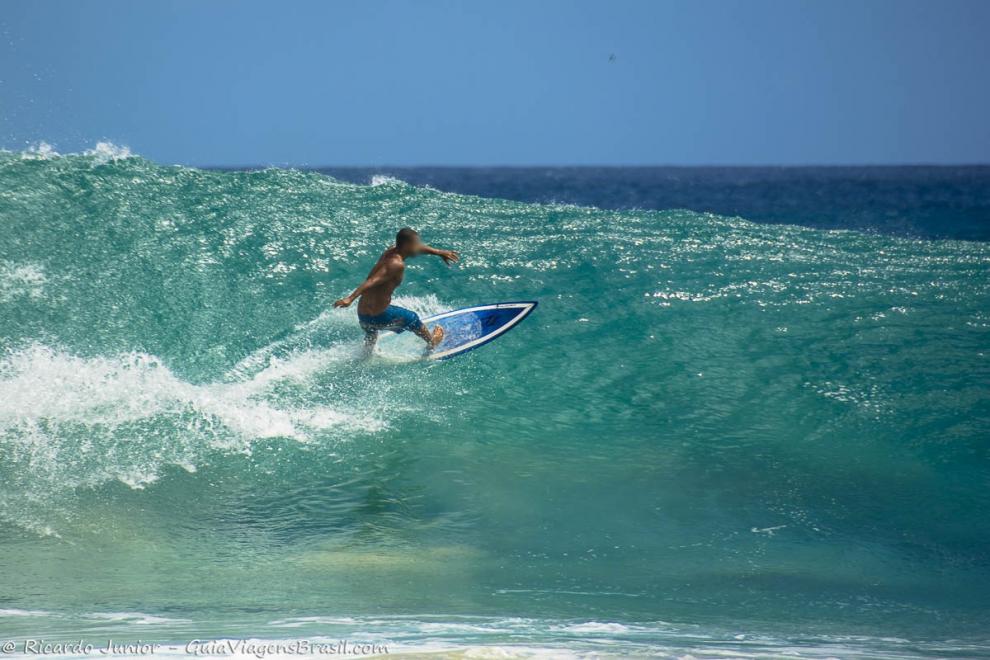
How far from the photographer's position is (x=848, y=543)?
5.91m

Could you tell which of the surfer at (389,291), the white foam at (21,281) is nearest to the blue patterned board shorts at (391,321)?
the surfer at (389,291)

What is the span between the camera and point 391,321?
8.67 metres

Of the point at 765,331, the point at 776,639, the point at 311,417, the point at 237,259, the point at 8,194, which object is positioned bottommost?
the point at 776,639

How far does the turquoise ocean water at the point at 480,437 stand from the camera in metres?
4.83

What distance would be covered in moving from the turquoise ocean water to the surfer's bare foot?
0.28 m

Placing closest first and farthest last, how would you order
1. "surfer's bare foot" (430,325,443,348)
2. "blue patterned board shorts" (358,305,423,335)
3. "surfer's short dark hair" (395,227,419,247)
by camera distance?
"surfer's short dark hair" (395,227,419,247), "blue patterned board shorts" (358,305,423,335), "surfer's bare foot" (430,325,443,348)

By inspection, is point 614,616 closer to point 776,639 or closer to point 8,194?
point 776,639

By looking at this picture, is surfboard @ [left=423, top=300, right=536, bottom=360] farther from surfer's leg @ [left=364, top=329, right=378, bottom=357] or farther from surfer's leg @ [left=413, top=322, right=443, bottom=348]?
surfer's leg @ [left=364, top=329, right=378, bottom=357]

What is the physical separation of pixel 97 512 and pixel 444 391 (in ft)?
11.1

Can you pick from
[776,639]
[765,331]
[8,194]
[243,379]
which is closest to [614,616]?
[776,639]

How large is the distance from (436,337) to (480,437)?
159cm

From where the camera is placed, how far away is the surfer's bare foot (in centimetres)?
910

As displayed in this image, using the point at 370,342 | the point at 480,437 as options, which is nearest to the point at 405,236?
the point at 370,342

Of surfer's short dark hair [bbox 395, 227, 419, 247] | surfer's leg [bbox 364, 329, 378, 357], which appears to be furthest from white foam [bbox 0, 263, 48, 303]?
surfer's short dark hair [bbox 395, 227, 419, 247]
